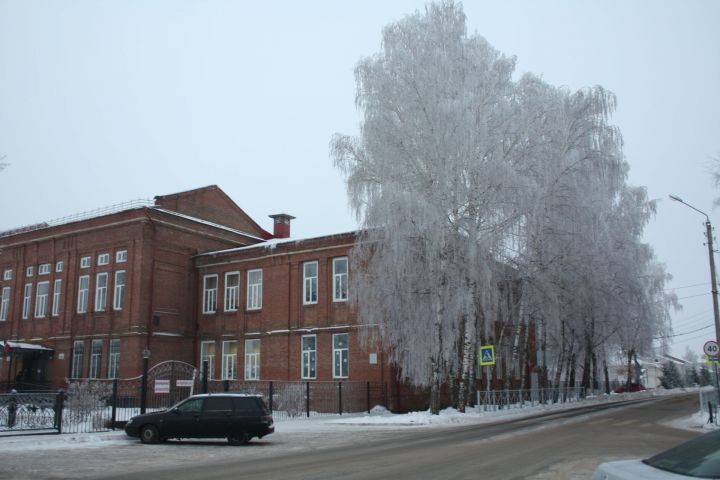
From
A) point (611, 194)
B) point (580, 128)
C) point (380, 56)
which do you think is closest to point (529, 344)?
point (611, 194)

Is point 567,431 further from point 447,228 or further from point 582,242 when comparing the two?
point 582,242

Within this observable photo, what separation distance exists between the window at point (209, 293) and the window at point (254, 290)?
9.99ft

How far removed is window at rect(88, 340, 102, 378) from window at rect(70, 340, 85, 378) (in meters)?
0.99

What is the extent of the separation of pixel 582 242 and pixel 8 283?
38.0 metres

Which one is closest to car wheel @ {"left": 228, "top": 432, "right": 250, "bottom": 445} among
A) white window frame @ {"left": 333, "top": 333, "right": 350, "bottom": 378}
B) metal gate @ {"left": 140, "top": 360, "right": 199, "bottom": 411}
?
metal gate @ {"left": 140, "top": 360, "right": 199, "bottom": 411}

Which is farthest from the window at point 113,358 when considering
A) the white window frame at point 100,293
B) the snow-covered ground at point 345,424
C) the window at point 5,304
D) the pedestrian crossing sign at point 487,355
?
the pedestrian crossing sign at point 487,355

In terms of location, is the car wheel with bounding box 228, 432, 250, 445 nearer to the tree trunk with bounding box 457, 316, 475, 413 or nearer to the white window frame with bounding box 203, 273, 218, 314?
the tree trunk with bounding box 457, 316, 475, 413

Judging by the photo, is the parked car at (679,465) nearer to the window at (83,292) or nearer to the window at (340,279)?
the window at (340,279)

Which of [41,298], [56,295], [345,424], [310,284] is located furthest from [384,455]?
[41,298]

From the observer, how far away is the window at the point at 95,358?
3875 centimetres

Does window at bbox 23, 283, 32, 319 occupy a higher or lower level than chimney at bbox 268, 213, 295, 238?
lower

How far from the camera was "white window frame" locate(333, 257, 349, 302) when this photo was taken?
3397cm

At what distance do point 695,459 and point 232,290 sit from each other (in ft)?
117

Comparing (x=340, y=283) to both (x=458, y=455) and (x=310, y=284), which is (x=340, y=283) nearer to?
(x=310, y=284)
